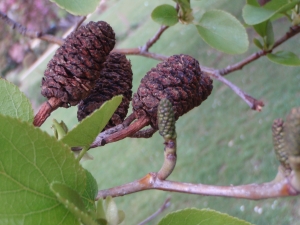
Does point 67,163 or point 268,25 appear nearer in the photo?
point 67,163

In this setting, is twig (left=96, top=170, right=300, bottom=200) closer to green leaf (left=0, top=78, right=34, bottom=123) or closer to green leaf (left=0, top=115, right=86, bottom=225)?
green leaf (left=0, top=115, right=86, bottom=225)

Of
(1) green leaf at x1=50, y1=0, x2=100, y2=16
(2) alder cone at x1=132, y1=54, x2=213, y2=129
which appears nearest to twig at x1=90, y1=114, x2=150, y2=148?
(2) alder cone at x1=132, y1=54, x2=213, y2=129

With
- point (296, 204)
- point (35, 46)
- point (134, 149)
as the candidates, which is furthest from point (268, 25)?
point (35, 46)

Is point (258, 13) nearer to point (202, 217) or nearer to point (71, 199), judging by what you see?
point (202, 217)

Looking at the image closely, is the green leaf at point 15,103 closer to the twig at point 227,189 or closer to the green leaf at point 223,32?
the twig at point 227,189

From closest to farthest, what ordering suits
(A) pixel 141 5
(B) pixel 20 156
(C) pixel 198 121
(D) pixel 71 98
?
(B) pixel 20 156 → (D) pixel 71 98 → (C) pixel 198 121 → (A) pixel 141 5

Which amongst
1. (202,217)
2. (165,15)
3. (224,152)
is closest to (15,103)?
(202,217)

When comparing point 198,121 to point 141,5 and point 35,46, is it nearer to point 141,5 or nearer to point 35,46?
point 141,5
